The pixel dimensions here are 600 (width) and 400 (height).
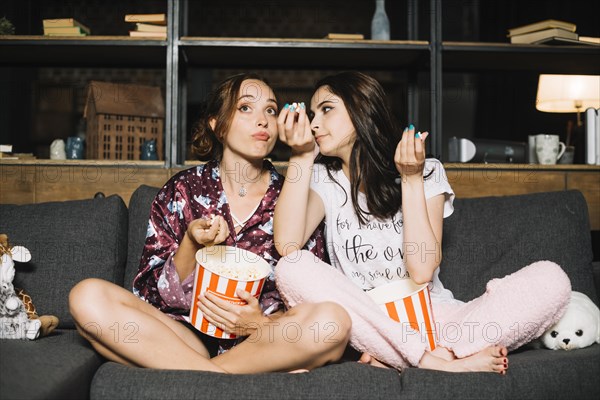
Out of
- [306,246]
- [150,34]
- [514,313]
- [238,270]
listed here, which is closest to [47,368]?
[238,270]

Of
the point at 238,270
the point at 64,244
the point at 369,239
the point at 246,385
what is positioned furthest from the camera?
the point at 64,244

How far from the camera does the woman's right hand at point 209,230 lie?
1.39m

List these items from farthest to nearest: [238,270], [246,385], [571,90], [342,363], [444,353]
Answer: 1. [571,90]
2. [238,270]
3. [444,353]
4. [342,363]
5. [246,385]

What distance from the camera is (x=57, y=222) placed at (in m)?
1.78

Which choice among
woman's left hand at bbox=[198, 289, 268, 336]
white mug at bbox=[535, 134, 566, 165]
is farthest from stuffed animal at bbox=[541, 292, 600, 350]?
white mug at bbox=[535, 134, 566, 165]

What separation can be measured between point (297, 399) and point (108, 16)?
3668mm

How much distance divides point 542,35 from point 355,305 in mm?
1540

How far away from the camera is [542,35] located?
2301mm

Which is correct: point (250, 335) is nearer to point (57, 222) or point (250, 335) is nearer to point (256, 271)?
point (256, 271)

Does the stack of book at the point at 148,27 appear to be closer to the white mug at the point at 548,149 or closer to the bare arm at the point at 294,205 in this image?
the bare arm at the point at 294,205

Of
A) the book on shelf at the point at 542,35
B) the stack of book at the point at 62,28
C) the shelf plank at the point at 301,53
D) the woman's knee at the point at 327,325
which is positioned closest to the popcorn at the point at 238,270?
the woman's knee at the point at 327,325

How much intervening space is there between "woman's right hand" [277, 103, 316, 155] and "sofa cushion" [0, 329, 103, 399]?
688 millimetres

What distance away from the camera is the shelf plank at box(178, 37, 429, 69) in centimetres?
224

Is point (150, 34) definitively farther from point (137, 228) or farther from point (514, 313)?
point (514, 313)
